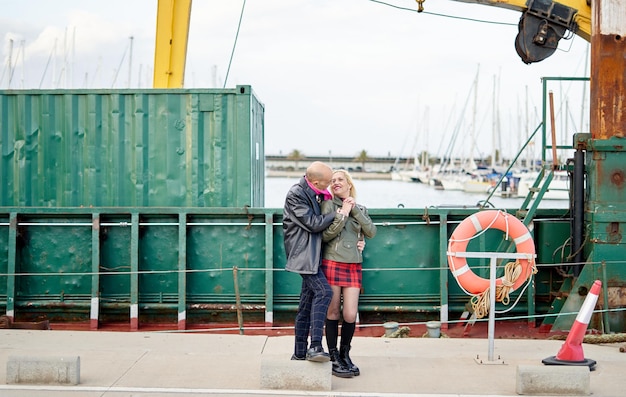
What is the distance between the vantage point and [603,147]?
9.90 m

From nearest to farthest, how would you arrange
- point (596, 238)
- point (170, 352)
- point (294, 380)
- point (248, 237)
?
point (294, 380) → point (170, 352) → point (596, 238) → point (248, 237)

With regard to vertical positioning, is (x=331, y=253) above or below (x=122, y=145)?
below

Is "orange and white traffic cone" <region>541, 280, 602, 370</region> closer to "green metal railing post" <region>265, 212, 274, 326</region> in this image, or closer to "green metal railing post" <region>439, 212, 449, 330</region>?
"green metal railing post" <region>439, 212, 449, 330</region>

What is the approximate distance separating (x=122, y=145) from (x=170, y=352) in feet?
13.0

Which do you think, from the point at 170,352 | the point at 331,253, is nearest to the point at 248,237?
the point at 170,352

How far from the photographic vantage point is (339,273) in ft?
22.8

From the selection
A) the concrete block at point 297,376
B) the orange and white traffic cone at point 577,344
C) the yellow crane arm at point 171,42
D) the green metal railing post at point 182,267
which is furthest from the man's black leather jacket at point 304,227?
the yellow crane arm at point 171,42

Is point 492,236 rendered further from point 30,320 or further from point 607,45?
point 30,320

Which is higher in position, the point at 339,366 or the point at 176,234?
the point at 176,234

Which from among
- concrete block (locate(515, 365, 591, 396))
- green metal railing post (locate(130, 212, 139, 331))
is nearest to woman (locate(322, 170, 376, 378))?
concrete block (locate(515, 365, 591, 396))

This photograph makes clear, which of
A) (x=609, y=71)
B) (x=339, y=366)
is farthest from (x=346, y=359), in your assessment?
(x=609, y=71)

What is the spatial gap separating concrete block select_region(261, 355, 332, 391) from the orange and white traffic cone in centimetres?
223

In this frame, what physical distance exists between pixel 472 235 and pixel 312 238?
2.31 m

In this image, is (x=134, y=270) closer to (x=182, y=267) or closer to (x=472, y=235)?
(x=182, y=267)
